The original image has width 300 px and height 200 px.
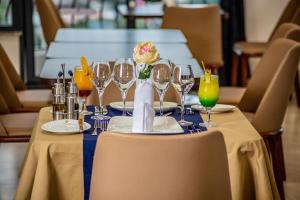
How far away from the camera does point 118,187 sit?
189 centimetres

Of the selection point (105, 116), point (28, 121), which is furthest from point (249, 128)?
Result: point (28, 121)

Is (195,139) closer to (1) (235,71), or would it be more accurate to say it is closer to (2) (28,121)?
(2) (28,121)

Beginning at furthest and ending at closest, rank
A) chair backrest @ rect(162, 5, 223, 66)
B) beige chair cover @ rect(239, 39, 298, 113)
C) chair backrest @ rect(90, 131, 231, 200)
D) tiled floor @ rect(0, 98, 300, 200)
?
chair backrest @ rect(162, 5, 223, 66)
tiled floor @ rect(0, 98, 300, 200)
beige chair cover @ rect(239, 39, 298, 113)
chair backrest @ rect(90, 131, 231, 200)

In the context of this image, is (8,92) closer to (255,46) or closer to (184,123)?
(184,123)

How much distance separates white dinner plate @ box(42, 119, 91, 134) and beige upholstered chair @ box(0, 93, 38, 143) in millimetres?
866

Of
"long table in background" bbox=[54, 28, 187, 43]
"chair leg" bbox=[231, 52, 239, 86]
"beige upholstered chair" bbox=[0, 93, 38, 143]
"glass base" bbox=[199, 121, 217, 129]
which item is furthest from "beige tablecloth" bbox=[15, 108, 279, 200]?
"chair leg" bbox=[231, 52, 239, 86]

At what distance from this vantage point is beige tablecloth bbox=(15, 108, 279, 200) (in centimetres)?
224

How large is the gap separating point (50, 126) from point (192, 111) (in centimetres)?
60

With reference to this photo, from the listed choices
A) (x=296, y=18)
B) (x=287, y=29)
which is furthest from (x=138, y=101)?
(x=296, y=18)

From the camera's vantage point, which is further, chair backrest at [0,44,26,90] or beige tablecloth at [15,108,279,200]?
chair backrest at [0,44,26,90]

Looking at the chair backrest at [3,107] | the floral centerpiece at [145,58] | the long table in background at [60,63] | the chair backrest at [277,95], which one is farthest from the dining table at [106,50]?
the floral centerpiece at [145,58]

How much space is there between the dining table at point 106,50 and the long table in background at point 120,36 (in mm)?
157

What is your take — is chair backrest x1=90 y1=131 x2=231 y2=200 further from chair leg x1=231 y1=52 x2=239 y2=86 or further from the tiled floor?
chair leg x1=231 y1=52 x2=239 y2=86

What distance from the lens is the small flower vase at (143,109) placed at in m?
2.33
